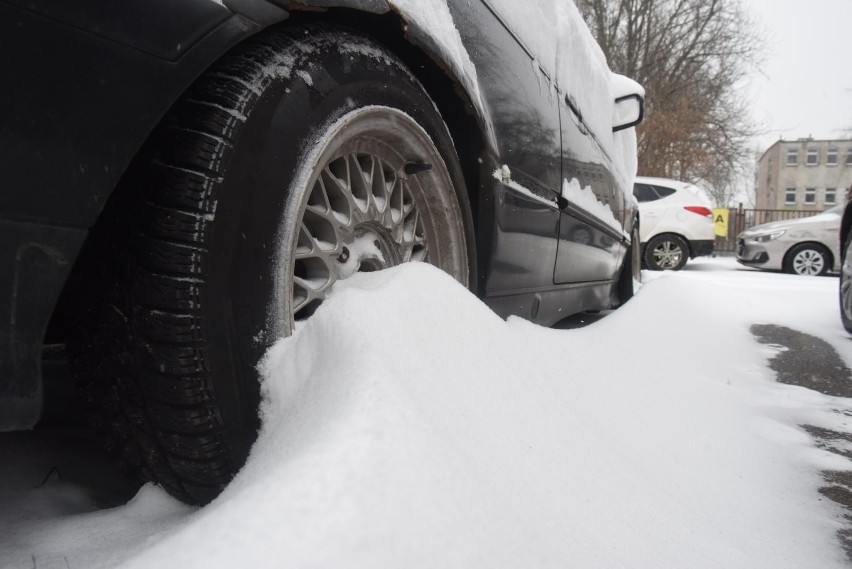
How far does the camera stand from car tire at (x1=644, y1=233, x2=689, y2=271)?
10555mm

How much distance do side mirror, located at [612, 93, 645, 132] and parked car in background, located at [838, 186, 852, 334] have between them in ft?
5.34

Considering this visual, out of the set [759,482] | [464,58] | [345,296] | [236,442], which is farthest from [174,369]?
[759,482]

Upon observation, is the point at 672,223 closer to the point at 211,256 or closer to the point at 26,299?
the point at 211,256

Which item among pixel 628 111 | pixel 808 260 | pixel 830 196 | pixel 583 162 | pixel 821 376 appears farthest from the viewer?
pixel 830 196

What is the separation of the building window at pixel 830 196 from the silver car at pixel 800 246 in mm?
46639

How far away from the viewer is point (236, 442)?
0.97 metres

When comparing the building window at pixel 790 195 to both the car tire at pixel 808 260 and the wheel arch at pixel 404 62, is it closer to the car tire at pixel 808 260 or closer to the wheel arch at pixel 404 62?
the car tire at pixel 808 260

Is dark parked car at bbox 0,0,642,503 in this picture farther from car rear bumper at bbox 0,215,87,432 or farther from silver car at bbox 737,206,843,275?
silver car at bbox 737,206,843,275

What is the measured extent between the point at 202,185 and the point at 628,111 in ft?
12.6

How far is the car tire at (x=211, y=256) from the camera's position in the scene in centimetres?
89

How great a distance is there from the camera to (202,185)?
0.89 metres

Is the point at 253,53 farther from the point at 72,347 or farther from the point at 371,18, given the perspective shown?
the point at 72,347

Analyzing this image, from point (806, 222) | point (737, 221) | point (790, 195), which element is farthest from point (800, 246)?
point (790, 195)

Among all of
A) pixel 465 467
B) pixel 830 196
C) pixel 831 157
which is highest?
pixel 831 157
